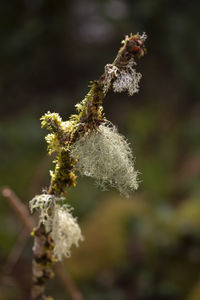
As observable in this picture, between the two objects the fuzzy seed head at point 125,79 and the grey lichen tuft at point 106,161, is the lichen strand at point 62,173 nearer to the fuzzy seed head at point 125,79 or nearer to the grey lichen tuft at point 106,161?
the grey lichen tuft at point 106,161

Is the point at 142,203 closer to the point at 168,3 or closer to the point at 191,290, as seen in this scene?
the point at 191,290

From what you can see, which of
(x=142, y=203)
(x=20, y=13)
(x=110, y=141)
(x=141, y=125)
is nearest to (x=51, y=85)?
(x=20, y=13)

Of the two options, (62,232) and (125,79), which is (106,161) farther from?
(62,232)

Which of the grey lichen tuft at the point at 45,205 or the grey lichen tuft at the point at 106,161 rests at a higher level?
the grey lichen tuft at the point at 106,161

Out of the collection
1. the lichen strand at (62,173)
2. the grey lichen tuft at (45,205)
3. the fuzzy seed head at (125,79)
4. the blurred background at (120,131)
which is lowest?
the grey lichen tuft at (45,205)

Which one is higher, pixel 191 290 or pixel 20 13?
pixel 20 13

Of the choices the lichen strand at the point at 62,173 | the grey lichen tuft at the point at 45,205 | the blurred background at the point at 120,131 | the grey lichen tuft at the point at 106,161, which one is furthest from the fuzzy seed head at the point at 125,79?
the blurred background at the point at 120,131

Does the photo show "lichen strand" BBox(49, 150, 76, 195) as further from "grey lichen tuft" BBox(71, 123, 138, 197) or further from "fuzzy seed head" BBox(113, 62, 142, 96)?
"fuzzy seed head" BBox(113, 62, 142, 96)
